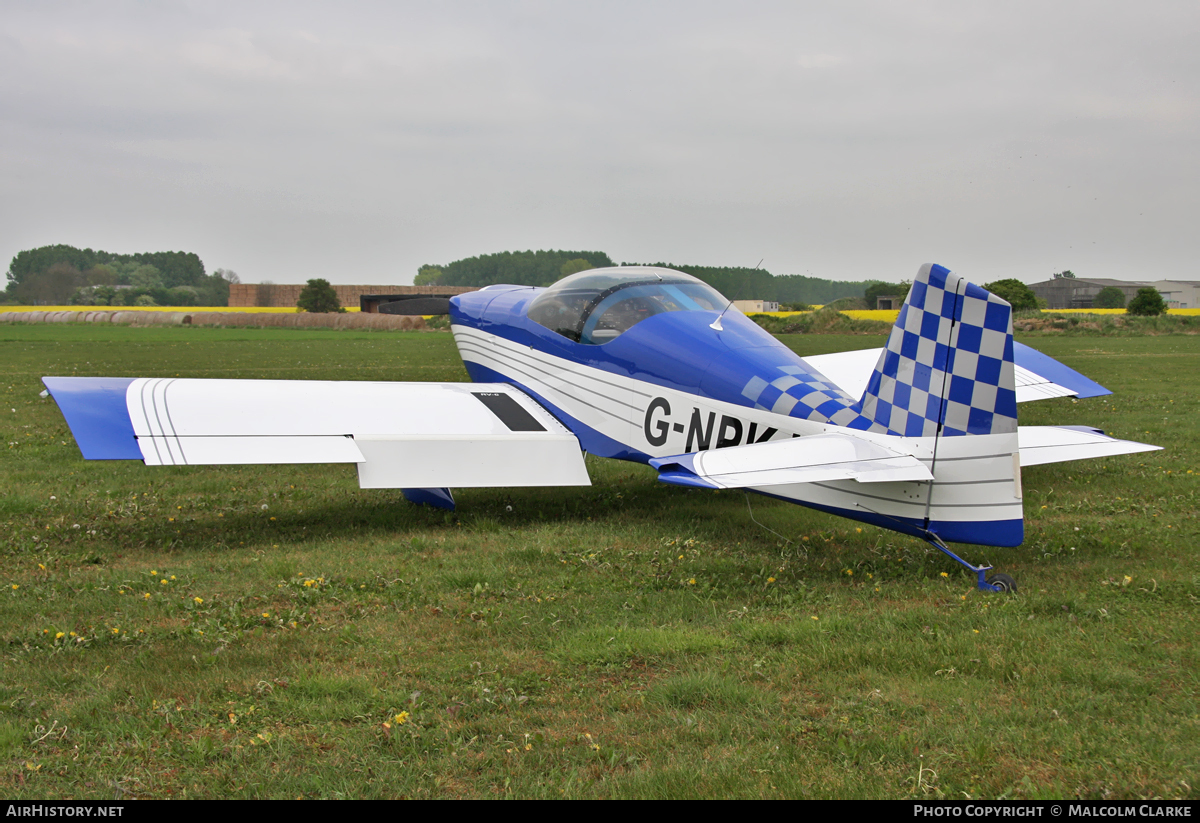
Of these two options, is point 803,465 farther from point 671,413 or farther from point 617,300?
point 617,300

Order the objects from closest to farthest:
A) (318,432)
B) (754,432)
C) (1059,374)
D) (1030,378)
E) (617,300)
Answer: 1. (754,432)
2. (318,432)
3. (617,300)
4. (1030,378)
5. (1059,374)

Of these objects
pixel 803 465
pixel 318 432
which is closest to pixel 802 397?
pixel 803 465

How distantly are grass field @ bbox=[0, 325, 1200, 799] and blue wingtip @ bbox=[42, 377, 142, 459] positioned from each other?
2.54 feet

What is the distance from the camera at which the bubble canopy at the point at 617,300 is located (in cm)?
712

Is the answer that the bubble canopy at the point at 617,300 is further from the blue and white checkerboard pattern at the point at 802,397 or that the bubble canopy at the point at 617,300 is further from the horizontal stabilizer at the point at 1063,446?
the horizontal stabilizer at the point at 1063,446

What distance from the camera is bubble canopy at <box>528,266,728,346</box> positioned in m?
7.12

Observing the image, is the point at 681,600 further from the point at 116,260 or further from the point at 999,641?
the point at 116,260

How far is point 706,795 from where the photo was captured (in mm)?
2875

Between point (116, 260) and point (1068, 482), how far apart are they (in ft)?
478

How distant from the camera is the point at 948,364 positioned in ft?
15.4

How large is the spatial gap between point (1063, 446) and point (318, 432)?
17.0 ft

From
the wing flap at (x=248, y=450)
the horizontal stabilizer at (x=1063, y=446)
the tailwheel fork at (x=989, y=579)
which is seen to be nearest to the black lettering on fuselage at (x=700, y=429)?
the tailwheel fork at (x=989, y=579)

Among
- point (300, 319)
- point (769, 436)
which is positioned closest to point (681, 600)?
point (769, 436)

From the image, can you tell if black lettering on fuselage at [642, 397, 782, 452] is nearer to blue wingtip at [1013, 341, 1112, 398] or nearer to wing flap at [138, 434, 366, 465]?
wing flap at [138, 434, 366, 465]
